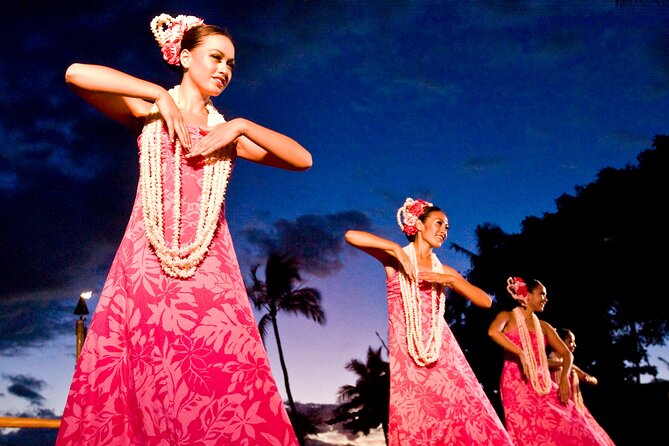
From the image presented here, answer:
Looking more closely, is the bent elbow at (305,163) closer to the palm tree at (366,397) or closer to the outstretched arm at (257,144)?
the outstretched arm at (257,144)

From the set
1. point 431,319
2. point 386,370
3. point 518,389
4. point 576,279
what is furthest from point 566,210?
point 431,319

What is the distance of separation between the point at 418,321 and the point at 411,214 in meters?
1.09

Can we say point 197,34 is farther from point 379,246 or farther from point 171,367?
point 379,246

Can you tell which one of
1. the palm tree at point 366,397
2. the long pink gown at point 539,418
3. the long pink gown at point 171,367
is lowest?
the long pink gown at point 171,367

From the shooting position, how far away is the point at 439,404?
→ 152 inches

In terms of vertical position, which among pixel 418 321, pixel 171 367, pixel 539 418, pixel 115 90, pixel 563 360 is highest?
pixel 563 360

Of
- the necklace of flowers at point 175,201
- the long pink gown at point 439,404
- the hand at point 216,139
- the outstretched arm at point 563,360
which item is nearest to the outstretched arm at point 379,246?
the long pink gown at point 439,404

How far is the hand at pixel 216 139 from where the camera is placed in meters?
2.23

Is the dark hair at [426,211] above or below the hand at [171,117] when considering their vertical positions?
above

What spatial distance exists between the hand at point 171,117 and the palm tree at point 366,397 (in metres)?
24.9

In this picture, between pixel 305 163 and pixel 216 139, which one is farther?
pixel 305 163

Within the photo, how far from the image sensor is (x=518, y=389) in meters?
5.86

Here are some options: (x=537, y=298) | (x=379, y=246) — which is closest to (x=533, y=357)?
(x=537, y=298)

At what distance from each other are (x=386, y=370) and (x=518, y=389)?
22275mm
